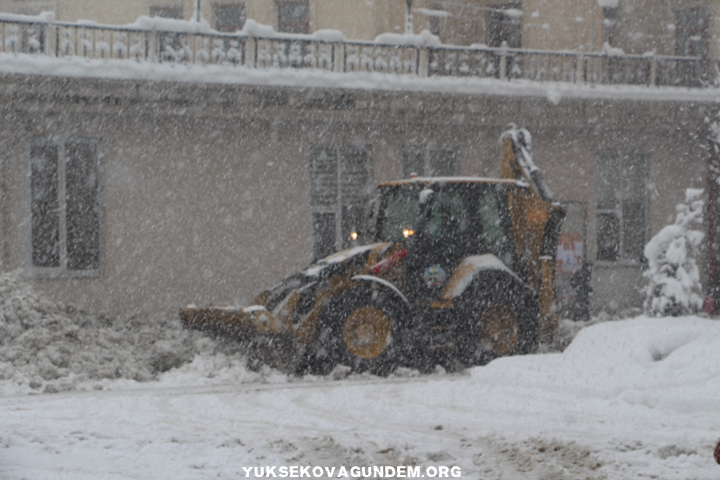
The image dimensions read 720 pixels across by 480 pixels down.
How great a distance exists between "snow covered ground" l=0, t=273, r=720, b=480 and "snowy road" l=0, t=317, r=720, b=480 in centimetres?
2

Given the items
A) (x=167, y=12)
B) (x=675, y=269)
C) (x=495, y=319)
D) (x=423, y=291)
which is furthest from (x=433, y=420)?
(x=167, y=12)

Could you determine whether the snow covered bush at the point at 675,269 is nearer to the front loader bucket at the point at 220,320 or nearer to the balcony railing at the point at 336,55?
the balcony railing at the point at 336,55

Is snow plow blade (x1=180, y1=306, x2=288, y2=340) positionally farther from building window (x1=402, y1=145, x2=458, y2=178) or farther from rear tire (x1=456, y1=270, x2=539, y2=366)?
building window (x1=402, y1=145, x2=458, y2=178)

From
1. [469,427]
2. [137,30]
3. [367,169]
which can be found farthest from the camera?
[367,169]

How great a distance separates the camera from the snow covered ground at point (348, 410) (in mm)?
6109

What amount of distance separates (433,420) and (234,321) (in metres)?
3.68

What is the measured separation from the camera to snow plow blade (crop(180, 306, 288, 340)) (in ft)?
33.4

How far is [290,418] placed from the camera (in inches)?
311

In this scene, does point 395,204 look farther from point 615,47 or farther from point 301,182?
point 615,47

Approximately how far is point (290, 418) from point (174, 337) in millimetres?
5250

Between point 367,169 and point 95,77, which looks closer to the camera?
point 95,77

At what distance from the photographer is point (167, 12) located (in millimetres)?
20172

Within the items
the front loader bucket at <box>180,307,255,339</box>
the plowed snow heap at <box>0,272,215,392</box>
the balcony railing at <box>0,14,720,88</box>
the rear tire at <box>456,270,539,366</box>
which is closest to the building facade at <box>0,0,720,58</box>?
the balcony railing at <box>0,14,720,88</box>

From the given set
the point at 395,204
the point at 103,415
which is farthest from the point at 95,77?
the point at 103,415
